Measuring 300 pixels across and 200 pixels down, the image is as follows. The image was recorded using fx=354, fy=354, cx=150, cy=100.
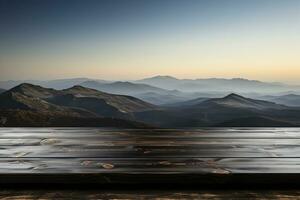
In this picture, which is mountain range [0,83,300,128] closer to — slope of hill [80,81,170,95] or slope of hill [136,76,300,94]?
slope of hill [80,81,170,95]

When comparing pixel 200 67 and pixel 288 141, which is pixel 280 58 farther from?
pixel 288 141

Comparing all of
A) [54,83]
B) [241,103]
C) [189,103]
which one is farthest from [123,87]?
[241,103]

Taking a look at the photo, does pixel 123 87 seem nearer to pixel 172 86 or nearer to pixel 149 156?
pixel 172 86

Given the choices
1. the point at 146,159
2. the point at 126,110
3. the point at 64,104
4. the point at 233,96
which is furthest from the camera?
the point at 64,104

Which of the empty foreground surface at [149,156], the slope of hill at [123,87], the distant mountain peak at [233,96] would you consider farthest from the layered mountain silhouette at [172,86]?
the empty foreground surface at [149,156]

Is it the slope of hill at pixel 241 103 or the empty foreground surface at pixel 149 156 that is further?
the slope of hill at pixel 241 103

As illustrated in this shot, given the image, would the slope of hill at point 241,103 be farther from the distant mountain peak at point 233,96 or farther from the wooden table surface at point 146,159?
the wooden table surface at point 146,159

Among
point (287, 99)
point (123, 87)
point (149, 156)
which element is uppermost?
point (123, 87)

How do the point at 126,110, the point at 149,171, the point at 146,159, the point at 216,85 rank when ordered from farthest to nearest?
the point at 126,110 < the point at 216,85 < the point at 146,159 < the point at 149,171

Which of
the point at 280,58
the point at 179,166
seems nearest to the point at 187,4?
the point at 280,58
